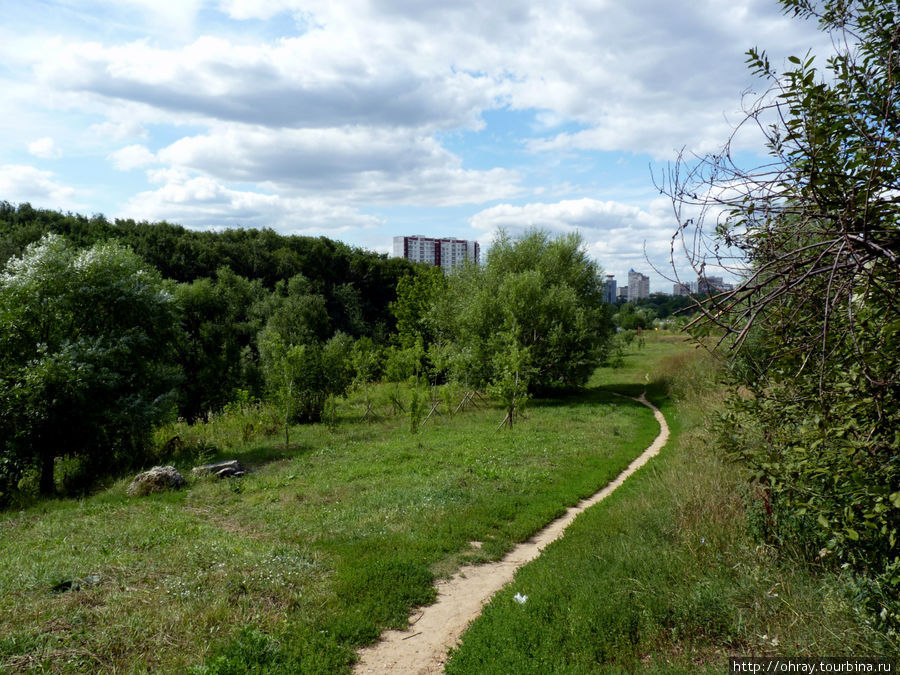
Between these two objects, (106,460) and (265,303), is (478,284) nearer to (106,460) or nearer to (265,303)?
(106,460)

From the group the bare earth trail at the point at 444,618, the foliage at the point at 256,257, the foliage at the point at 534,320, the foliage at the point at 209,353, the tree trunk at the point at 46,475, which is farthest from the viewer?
the foliage at the point at 256,257

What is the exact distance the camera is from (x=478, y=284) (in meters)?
32.5

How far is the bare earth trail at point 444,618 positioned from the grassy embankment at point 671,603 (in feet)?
1.07

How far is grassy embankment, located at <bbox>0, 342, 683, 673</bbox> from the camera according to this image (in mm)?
5680

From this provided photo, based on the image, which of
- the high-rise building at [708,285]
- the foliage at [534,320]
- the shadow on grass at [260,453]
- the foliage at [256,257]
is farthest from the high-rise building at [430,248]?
the high-rise building at [708,285]

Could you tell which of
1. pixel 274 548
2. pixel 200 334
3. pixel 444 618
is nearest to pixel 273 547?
pixel 274 548

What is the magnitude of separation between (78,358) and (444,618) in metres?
14.1

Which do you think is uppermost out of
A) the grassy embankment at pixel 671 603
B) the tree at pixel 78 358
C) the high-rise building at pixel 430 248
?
the high-rise building at pixel 430 248

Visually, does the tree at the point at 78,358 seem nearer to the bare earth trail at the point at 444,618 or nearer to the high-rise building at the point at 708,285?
the bare earth trail at the point at 444,618

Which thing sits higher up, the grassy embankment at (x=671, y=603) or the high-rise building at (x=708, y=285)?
the high-rise building at (x=708, y=285)

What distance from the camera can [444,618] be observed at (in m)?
6.75

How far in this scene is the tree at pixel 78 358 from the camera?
46.9 feet

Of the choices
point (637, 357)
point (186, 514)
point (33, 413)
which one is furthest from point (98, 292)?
point (637, 357)

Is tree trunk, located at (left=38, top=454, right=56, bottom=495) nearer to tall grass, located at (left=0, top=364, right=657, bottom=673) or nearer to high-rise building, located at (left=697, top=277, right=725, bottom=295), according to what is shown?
tall grass, located at (left=0, top=364, right=657, bottom=673)
